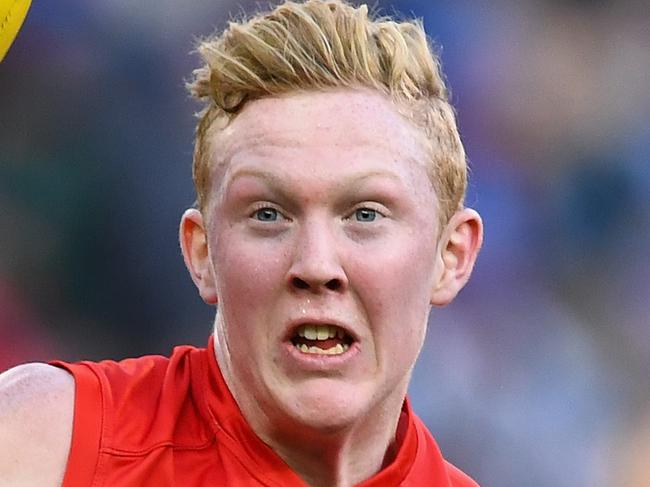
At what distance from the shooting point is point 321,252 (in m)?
1.56

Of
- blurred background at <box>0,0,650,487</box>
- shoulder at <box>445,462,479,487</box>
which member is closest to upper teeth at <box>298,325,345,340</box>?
shoulder at <box>445,462,479,487</box>

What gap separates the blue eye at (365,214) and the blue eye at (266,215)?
11 cm

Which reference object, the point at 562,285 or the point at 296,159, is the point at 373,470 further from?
the point at 562,285

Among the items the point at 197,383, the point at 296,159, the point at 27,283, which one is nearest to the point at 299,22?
the point at 296,159

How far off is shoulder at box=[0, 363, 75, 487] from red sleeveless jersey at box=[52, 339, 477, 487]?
2 centimetres

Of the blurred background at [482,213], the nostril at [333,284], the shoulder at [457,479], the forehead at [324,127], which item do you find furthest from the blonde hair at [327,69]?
the blurred background at [482,213]

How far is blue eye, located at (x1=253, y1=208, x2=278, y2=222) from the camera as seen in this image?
1626mm

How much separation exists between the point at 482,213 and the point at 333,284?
1.99 m

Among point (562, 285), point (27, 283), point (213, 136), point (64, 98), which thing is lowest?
point (27, 283)

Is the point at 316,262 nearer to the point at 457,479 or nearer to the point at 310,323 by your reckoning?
the point at 310,323

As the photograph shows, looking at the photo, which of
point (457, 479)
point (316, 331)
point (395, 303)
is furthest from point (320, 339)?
point (457, 479)

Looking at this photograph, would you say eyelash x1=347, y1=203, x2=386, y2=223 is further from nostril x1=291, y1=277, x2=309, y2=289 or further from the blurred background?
the blurred background

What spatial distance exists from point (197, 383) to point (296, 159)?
41 centimetres

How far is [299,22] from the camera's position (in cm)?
175
